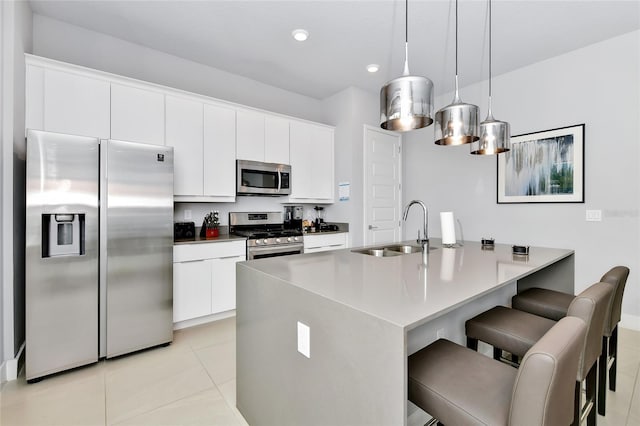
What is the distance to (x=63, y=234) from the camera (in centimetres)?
219

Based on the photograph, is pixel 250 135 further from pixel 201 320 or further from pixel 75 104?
pixel 201 320

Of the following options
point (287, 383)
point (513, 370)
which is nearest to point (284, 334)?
point (287, 383)

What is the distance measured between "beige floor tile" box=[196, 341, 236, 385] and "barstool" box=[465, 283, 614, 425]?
1647 mm

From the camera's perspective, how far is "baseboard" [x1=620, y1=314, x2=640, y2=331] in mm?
2855

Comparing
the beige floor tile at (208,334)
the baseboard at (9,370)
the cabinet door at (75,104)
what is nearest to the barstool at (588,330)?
the beige floor tile at (208,334)

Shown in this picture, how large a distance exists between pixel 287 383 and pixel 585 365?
125 cm

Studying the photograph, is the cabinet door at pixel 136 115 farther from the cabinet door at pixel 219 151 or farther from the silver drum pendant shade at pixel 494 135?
the silver drum pendant shade at pixel 494 135

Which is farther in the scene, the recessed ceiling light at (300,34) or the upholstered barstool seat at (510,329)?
the recessed ceiling light at (300,34)

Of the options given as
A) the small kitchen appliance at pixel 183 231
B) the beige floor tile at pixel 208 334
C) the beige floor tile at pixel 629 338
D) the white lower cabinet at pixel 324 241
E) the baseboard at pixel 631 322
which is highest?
the small kitchen appliance at pixel 183 231

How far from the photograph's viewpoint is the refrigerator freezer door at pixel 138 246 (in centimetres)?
234

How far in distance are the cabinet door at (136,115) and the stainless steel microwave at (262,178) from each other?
0.90m

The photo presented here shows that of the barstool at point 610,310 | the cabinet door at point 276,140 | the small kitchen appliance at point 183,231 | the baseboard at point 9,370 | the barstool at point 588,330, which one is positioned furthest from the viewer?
the cabinet door at point 276,140

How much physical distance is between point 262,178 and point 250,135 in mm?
529

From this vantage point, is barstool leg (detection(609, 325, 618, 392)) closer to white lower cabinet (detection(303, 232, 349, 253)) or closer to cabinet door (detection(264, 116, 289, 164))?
white lower cabinet (detection(303, 232, 349, 253))
